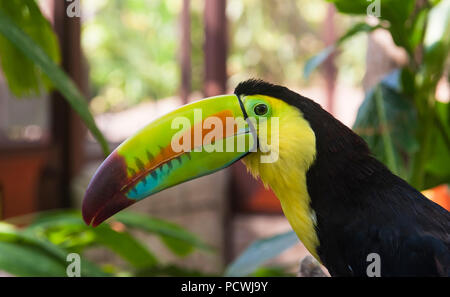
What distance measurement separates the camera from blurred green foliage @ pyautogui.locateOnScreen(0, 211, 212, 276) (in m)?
1.04

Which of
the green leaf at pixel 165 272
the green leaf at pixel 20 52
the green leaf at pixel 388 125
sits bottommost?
the green leaf at pixel 165 272

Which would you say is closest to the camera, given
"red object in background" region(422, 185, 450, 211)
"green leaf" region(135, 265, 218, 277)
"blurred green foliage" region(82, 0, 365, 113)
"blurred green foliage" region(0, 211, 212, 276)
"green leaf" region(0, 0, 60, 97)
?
"blurred green foliage" region(0, 211, 212, 276)

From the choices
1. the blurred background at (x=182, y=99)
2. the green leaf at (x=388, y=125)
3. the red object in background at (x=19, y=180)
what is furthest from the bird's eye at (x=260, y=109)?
the red object in background at (x=19, y=180)

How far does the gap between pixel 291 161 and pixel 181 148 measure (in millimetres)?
152

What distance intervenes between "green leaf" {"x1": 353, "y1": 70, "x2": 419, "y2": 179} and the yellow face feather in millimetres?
601

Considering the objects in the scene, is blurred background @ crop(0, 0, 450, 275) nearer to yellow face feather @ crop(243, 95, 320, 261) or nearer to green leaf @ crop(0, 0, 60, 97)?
green leaf @ crop(0, 0, 60, 97)

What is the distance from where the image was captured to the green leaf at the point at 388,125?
1348 mm

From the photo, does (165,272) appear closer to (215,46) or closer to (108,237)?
(108,237)

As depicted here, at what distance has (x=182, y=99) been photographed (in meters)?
3.35

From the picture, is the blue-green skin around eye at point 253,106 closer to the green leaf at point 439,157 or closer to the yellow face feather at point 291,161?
the yellow face feather at point 291,161

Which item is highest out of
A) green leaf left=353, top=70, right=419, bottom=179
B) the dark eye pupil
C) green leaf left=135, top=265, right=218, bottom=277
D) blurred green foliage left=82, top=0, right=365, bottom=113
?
blurred green foliage left=82, top=0, right=365, bottom=113

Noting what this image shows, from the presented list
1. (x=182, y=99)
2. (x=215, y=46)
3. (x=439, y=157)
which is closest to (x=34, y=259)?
(x=439, y=157)

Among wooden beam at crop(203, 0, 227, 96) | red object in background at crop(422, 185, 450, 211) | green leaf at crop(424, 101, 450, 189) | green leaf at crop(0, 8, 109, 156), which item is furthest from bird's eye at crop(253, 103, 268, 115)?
wooden beam at crop(203, 0, 227, 96)
